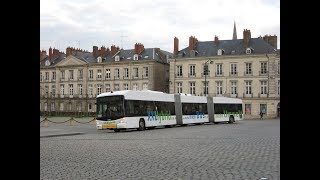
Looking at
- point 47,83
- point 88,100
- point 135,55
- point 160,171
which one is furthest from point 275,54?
point 160,171

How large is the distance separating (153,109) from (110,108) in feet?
14.8

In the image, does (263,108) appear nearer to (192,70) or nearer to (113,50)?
(192,70)

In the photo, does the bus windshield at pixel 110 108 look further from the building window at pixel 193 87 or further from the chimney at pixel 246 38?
the chimney at pixel 246 38

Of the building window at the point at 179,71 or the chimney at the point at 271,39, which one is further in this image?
the building window at the point at 179,71

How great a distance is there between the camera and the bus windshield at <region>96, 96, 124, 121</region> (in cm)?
2733

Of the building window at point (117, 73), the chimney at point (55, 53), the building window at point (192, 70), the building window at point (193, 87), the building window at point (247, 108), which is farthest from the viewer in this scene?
the chimney at point (55, 53)

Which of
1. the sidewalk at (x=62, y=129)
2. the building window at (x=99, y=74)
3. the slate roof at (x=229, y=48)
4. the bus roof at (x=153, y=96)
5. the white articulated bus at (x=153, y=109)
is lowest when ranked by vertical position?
the sidewalk at (x=62, y=129)

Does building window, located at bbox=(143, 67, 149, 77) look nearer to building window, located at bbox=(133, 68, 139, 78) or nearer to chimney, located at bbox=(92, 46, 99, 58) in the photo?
building window, located at bbox=(133, 68, 139, 78)

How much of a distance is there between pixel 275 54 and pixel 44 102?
46.9 meters

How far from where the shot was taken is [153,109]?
102 feet

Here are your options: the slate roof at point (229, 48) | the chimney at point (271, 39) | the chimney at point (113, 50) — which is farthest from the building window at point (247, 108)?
the chimney at point (113, 50)

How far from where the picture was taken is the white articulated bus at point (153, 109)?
90.0 ft
